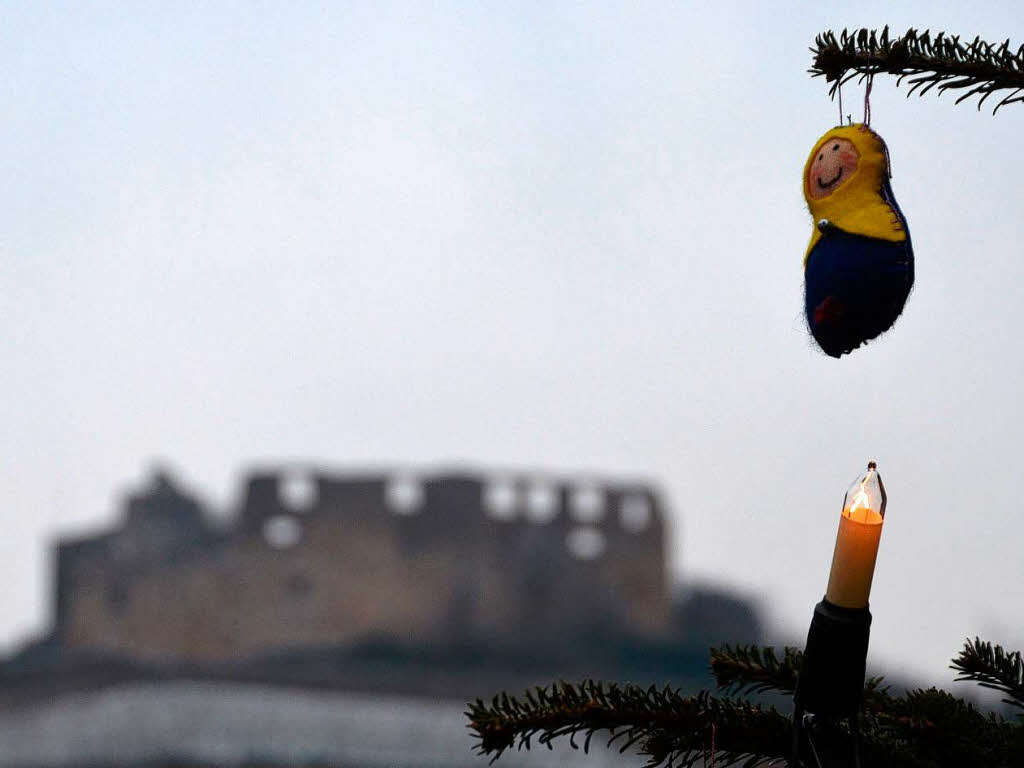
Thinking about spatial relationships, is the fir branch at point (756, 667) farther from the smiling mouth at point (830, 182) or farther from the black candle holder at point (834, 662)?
the smiling mouth at point (830, 182)

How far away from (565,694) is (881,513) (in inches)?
13.6

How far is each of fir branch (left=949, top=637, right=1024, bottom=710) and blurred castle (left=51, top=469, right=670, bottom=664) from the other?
2120cm

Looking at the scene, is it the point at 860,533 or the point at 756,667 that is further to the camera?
the point at 756,667

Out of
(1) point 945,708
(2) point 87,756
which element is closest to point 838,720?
(1) point 945,708

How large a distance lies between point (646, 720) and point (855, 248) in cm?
53

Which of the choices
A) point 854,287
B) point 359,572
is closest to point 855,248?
point 854,287

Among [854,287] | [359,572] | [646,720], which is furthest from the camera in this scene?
[359,572]

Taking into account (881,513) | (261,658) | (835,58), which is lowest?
(881,513)

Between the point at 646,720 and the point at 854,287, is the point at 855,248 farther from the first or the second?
the point at 646,720

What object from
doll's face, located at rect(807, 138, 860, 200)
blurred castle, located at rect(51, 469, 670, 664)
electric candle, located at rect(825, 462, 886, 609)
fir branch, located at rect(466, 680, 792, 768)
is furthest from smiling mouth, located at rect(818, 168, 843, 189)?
blurred castle, located at rect(51, 469, 670, 664)

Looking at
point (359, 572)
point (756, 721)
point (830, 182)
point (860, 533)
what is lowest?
point (756, 721)

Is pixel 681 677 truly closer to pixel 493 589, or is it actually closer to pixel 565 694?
pixel 493 589

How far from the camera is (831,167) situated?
1.53 m

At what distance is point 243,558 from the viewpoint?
22.8 m
